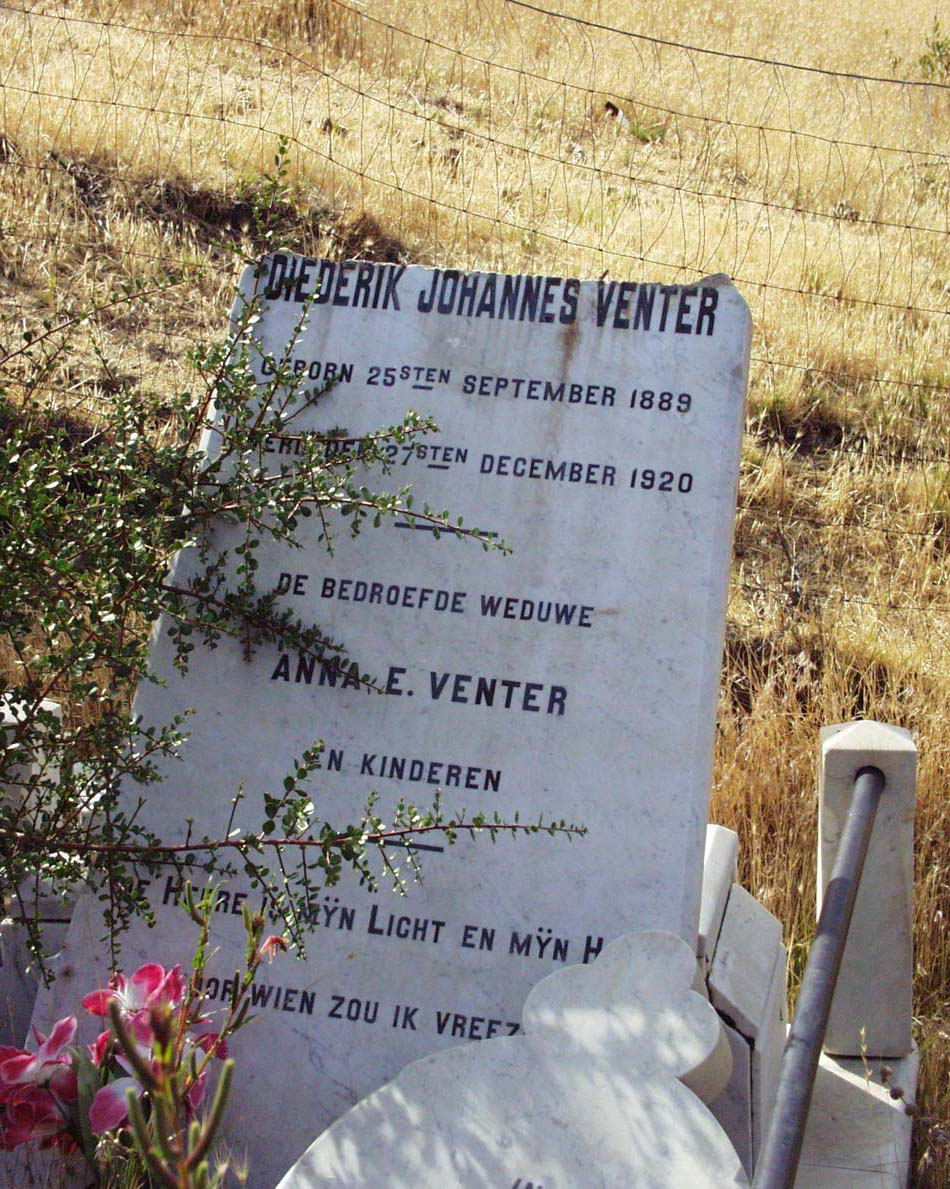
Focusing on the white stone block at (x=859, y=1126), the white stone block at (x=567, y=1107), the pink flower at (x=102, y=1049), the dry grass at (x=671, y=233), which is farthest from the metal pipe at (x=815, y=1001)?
the pink flower at (x=102, y=1049)

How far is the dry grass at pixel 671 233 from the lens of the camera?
4.02 metres

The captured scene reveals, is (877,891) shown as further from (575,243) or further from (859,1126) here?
(575,243)

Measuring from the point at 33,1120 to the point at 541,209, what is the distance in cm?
592

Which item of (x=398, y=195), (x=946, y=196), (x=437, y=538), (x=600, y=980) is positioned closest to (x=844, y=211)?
(x=946, y=196)

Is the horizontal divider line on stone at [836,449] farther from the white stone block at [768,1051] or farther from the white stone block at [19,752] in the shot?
the white stone block at [768,1051]

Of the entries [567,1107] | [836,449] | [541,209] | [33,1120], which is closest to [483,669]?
[567,1107]

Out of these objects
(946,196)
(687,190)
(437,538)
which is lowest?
(437,538)

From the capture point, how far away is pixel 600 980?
2.34 meters

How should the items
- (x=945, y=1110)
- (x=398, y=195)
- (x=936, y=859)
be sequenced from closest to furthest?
(x=945, y=1110), (x=936, y=859), (x=398, y=195)

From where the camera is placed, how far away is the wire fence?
5332 mm

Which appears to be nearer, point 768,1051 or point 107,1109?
point 107,1109

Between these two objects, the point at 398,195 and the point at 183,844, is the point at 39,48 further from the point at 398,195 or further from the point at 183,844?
the point at 183,844

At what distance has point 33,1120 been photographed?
2.17 m

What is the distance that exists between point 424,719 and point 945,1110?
1.45m
